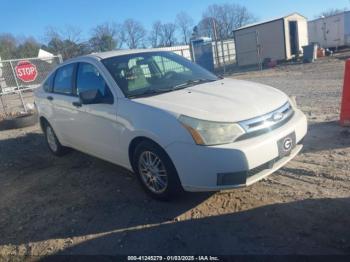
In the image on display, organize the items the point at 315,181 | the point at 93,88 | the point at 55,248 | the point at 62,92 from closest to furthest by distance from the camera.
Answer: the point at 55,248
the point at 315,181
the point at 93,88
the point at 62,92

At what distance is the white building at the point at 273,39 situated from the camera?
22.9m

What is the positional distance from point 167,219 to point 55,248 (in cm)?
116

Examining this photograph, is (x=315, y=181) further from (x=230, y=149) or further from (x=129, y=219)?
(x=129, y=219)

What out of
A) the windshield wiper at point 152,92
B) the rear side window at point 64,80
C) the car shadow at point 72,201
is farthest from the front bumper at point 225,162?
the rear side window at point 64,80

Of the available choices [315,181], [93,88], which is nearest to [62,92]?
[93,88]

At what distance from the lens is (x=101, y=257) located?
10.5 feet

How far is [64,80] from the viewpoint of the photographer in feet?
18.0

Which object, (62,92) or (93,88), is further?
(62,92)

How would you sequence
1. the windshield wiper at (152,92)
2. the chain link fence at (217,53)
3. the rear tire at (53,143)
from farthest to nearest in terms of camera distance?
the chain link fence at (217,53), the rear tire at (53,143), the windshield wiper at (152,92)

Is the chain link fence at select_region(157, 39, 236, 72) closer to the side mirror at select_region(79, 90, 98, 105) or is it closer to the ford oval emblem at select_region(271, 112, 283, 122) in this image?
the side mirror at select_region(79, 90, 98, 105)

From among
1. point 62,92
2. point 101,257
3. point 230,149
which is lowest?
point 101,257

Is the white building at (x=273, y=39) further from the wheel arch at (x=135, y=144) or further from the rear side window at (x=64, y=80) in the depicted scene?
the wheel arch at (x=135, y=144)

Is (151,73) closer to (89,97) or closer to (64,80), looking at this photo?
(89,97)

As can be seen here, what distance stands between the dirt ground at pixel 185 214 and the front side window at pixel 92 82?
4.10 feet
